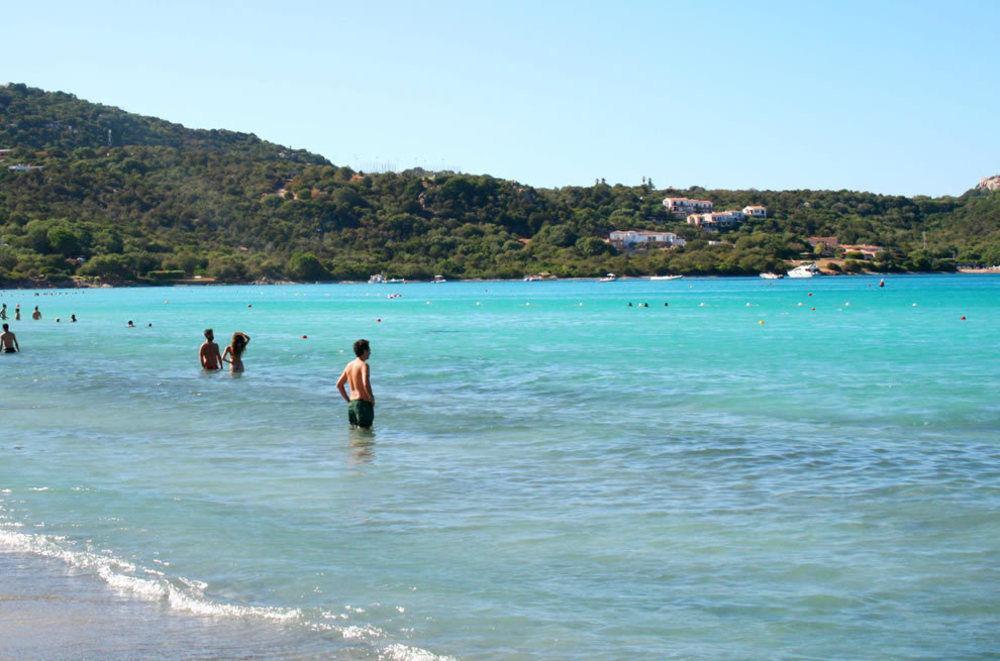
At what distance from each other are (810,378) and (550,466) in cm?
1321

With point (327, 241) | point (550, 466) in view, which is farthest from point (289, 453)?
point (327, 241)

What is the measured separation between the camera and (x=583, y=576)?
8000 millimetres

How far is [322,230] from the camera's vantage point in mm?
173500

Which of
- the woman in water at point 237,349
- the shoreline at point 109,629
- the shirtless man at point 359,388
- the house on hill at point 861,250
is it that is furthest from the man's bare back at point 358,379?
the house on hill at point 861,250

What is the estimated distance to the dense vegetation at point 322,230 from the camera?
14638 centimetres

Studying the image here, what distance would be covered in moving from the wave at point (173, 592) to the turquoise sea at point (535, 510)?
29mm

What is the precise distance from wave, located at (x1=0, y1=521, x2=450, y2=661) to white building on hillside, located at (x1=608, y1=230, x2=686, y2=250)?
180055 millimetres

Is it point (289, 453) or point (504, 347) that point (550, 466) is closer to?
point (289, 453)

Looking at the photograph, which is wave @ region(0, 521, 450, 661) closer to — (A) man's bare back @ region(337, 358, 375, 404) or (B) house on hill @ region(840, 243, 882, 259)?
(A) man's bare back @ region(337, 358, 375, 404)

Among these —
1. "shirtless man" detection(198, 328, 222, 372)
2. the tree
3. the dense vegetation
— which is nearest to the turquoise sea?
"shirtless man" detection(198, 328, 222, 372)

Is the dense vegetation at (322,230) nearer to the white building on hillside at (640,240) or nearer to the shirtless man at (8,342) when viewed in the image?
the white building on hillside at (640,240)

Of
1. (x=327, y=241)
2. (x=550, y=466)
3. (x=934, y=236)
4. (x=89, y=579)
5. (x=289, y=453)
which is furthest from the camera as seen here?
(x=934, y=236)

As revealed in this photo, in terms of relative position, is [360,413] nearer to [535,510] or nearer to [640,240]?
[535,510]

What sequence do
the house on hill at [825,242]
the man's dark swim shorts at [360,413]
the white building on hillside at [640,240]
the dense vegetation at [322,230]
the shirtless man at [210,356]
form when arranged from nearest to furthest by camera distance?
A: the man's dark swim shorts at [360,413] < the shirtless man at [210,356] < the dense vegetation at [322,230] < the house on hill at [825,242] < the white building on hillside at [640,240]
